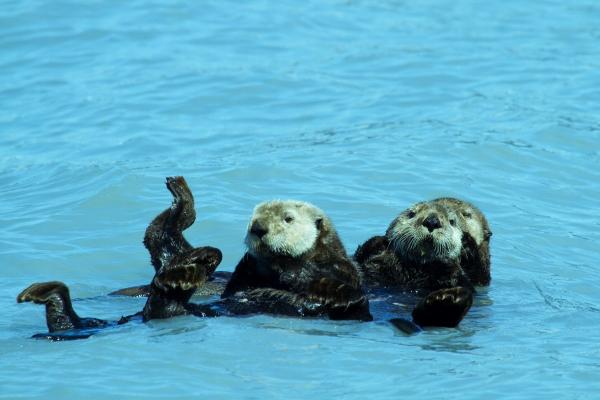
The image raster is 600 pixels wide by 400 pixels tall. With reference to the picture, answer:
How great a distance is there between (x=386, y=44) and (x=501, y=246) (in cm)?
732

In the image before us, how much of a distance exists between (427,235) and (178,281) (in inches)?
78.8

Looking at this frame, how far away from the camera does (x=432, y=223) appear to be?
7504 millimetres

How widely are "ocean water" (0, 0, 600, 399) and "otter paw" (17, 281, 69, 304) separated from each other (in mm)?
246

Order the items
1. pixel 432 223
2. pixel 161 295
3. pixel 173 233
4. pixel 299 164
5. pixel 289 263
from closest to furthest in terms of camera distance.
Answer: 1. pixel 161 295
2. pixel 289 263
3. pixel 432 223
4. pixel 173 233
5. pixel 299 164

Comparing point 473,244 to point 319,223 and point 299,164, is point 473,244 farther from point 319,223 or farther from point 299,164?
point 299,164

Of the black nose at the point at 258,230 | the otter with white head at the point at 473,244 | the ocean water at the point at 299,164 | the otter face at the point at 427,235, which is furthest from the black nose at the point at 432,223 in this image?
the black nose at the point at 258,230

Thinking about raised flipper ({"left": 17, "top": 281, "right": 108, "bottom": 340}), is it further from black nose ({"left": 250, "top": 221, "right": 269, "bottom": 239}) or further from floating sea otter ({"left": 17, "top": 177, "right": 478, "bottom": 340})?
black nose ({"left": 250, "top": 221, "right": 269, "bottom": 239})

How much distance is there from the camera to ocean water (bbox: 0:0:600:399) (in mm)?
5984

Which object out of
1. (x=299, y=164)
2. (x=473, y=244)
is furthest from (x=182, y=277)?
(x=299, y=164)

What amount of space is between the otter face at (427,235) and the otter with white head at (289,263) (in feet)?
2.10

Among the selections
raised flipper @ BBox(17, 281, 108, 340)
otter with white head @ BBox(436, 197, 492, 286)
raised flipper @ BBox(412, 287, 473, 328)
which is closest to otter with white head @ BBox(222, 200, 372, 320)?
raised flipper @ BBox(412, 287, 473, 328)

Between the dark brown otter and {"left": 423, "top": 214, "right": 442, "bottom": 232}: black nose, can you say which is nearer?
{"left": 423, "top": 214, "right": 442, "bottom": 232}: black nose

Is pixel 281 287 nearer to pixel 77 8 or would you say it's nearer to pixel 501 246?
pixel 501 246

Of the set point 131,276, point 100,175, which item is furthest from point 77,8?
point 131,276
